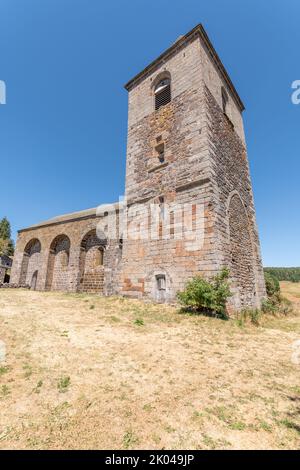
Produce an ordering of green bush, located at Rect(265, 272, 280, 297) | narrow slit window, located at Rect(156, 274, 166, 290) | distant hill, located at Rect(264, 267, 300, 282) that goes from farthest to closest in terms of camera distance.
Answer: distant hill, located at Rect(264, 267, 300, 282) < green bush, located at Rect(265, 272, 280, 297) < narrow slit window, located at Rect(156, 274, 166, 290)

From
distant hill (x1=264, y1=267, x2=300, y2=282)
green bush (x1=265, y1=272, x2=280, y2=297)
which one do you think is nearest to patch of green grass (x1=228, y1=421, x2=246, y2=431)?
green bush (x1=265, y1=272, x2=280, y2=297)

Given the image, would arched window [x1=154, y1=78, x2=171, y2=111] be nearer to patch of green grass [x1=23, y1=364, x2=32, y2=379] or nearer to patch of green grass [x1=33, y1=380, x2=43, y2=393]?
patch of green grass [x1=23, y1=364, x2=32, y2=379]

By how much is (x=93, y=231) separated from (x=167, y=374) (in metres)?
13.3

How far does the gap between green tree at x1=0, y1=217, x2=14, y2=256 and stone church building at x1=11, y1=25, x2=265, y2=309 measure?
36.4m

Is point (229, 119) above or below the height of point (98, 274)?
above

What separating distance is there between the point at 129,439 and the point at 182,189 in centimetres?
866

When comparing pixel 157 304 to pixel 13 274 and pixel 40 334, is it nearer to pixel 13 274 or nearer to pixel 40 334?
pixel 40 334

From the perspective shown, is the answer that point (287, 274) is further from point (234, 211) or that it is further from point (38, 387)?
point (38, 387)

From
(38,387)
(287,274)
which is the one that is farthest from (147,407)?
(287,274)

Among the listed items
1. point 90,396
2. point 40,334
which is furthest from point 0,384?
point 40,334

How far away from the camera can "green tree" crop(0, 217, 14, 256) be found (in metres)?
43.7

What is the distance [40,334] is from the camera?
519cm
